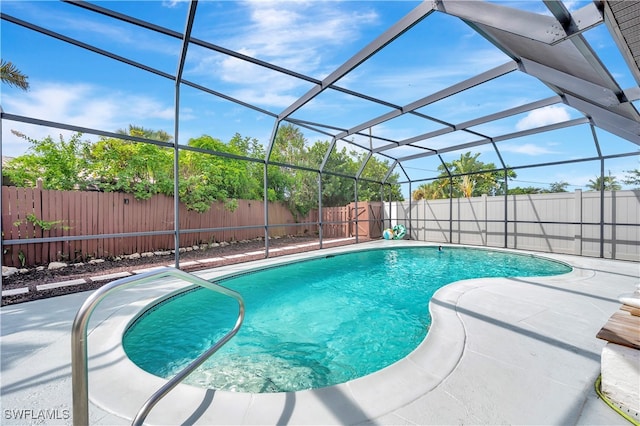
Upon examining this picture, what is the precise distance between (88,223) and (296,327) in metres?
6.81

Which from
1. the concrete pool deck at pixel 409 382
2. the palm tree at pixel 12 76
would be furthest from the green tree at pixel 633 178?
the palm tree at pixel 12 76

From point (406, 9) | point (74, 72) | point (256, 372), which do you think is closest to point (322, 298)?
point (256, 372)

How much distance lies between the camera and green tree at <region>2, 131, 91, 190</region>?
6.36 m

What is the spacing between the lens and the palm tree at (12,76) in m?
6.61

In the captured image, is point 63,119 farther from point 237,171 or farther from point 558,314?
point 558,314

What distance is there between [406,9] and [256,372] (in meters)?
5.04

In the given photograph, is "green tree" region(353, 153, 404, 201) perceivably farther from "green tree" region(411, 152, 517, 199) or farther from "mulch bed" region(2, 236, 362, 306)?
"mulch bed" region(2, 236, 362, 306)

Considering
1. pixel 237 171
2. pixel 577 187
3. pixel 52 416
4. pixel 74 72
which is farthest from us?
pixel 237 171

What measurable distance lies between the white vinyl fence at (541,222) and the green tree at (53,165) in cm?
1221

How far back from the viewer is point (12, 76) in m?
6.80

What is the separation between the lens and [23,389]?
1890 mm

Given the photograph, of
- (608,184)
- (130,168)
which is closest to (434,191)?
(608,184)

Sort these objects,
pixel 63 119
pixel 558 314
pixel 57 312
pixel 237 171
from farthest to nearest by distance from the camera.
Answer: pixel 237 171
pixel 63 119
pixel 57 312
pixel 558 314

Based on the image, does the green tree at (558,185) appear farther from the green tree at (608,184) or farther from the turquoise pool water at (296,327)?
the turquoise pool water at (296,327)
